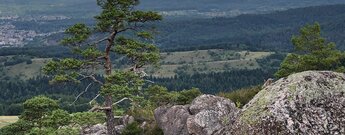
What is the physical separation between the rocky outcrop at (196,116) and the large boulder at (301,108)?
17.0 metres

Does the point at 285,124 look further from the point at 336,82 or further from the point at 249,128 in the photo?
the point at 336,82

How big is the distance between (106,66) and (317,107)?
874 inches

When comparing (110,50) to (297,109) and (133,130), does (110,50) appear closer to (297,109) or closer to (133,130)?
(133,130)

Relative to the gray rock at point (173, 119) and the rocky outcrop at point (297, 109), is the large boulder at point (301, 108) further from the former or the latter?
the gray rock at point (173, 119)

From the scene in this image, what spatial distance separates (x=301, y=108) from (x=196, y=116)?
20.7 metres

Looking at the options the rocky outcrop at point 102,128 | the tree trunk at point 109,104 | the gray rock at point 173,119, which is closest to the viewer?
the tree trunk at point 109,104

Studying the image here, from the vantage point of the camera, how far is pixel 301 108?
16203mm

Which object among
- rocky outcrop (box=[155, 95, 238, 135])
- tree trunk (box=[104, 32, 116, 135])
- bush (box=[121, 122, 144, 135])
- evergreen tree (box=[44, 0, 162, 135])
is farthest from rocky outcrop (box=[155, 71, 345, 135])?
bush (box=[121, 122, 144, 135])

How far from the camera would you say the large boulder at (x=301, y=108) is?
15.9 metres

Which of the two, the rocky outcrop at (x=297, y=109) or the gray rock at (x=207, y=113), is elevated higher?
the rocky outcrop at (x=297, y=109)

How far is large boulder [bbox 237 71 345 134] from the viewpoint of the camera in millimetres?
15898

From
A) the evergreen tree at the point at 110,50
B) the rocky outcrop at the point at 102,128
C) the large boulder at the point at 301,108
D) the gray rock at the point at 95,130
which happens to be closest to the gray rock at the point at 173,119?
the evergreen tree at the point at 110,50

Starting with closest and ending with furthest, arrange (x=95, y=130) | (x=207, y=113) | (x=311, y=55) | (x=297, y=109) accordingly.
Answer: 1. (x=297, y=109)
2. (x=207, y=113)
3. (x=95, y=130)
4. (x=311, y=55)

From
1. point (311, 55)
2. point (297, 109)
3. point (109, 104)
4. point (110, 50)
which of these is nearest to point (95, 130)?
point (109, 104)
